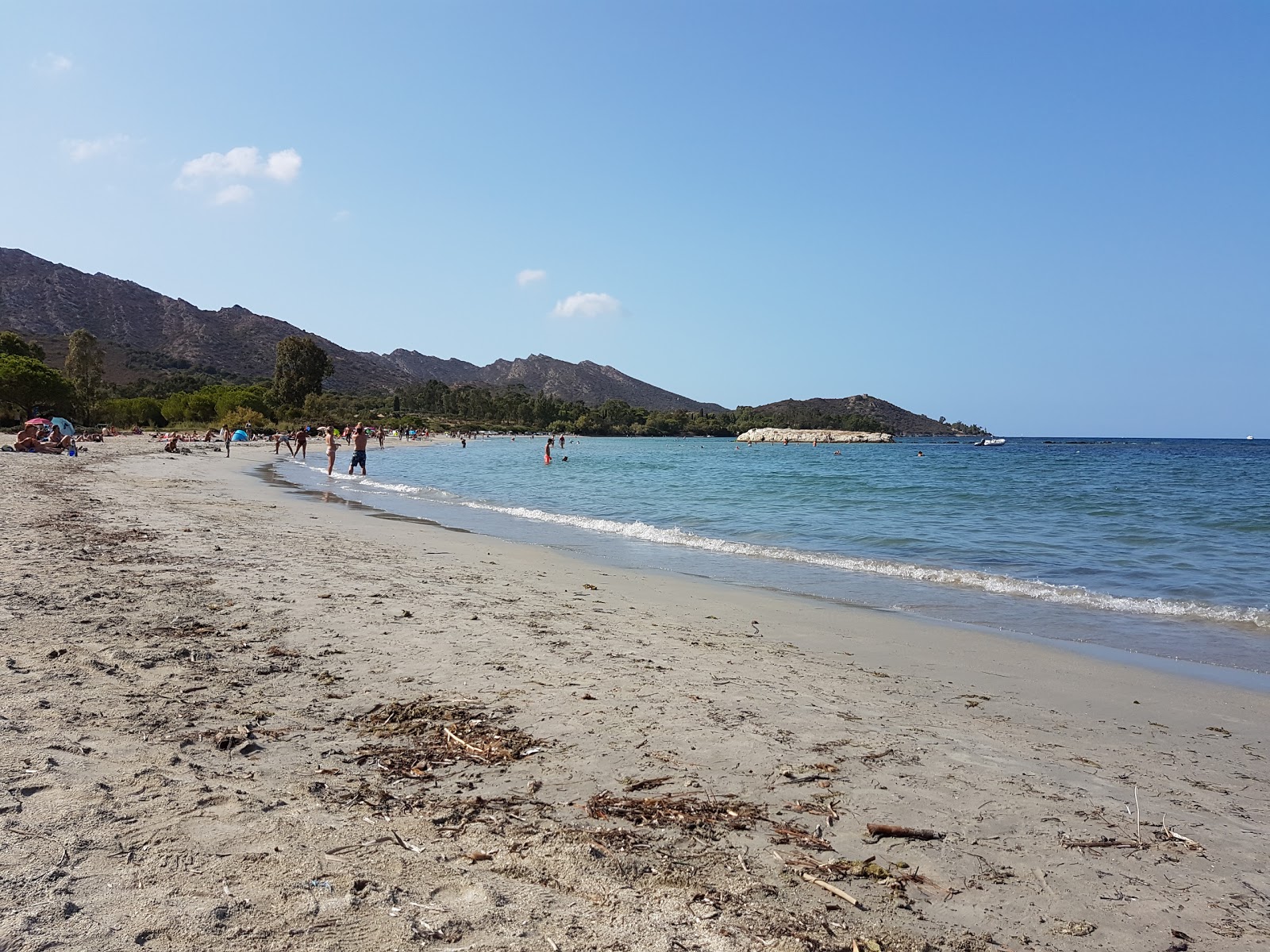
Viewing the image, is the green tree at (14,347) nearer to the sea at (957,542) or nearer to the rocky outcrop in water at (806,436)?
the sea at (957,542)

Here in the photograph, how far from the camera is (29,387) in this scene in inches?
2031

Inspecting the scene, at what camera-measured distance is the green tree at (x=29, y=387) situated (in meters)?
50.1

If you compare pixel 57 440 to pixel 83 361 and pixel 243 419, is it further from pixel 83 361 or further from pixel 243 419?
pixel 83 361

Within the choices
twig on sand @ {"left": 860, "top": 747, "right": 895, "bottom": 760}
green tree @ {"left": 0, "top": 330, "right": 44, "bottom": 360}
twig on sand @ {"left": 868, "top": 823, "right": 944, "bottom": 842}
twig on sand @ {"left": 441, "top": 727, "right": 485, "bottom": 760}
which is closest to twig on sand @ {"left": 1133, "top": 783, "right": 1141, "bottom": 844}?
twig on sand @ {"left": 868, "top": 823, "right": 944, "bottom": 842}

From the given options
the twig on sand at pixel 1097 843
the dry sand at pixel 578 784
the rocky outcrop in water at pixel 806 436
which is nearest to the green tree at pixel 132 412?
the dry sand at pixel 578 784

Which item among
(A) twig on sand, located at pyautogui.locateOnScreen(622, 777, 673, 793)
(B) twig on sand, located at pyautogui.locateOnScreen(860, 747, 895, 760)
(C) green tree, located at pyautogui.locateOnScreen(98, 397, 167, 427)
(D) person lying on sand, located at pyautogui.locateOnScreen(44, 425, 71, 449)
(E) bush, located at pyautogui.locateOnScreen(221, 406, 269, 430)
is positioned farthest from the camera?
(E) bush, located at pyautogui.locateOnScreen(221, 406, 269, 430)

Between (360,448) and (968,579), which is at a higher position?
(360,448)

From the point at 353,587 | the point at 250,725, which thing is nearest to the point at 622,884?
the point at 250,725

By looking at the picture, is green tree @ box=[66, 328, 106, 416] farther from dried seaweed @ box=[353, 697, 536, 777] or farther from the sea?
dried seaweed @ box=[353, 697, 536, 777]

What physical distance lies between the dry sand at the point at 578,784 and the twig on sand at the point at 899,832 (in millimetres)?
67

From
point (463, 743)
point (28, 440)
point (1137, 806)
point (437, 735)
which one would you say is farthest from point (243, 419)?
point (1137, 806)

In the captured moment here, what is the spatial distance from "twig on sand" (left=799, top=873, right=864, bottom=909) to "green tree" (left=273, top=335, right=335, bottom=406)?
4332 inches

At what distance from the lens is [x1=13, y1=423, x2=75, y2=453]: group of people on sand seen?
30.6 m

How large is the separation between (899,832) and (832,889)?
0.66 m
